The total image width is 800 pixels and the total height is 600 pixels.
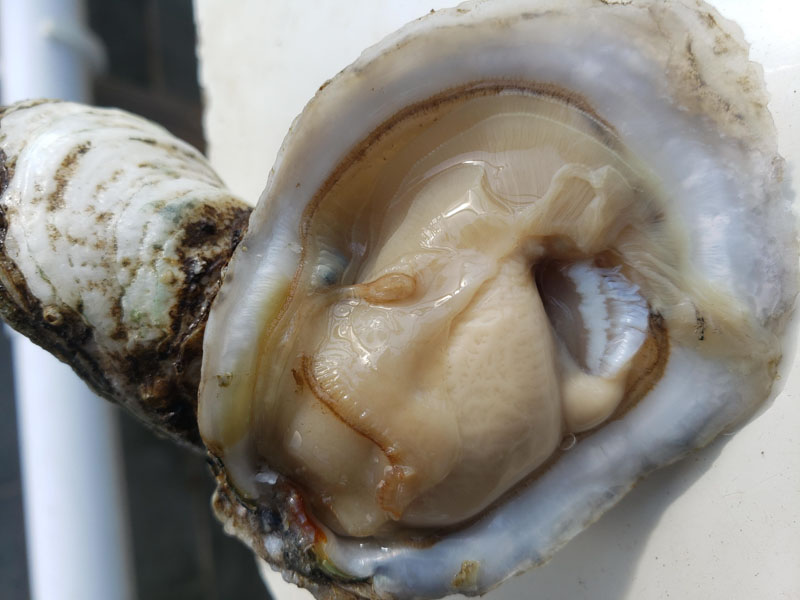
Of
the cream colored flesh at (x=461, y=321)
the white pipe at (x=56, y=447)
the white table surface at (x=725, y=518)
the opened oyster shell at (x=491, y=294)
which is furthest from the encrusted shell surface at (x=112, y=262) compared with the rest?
the white pipe at (x=56, y=447)

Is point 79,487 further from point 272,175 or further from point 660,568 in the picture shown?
point 660,568

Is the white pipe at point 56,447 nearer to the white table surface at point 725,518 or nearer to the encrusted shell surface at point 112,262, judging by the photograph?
the encrusted shell surface at point 112,262

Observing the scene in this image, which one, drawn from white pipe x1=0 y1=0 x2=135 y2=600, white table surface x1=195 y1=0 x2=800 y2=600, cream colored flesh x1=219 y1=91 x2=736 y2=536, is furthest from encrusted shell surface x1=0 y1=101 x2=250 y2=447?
white pipe x1=0 y1=0 x2=135 y2=600

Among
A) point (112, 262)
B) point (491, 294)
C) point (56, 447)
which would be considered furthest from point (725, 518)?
point (56, 447)

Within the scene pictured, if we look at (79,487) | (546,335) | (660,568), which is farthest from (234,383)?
(79,487)

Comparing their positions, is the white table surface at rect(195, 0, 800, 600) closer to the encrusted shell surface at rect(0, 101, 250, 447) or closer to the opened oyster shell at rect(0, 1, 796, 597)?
the opened oyster shell at rect(0, 1, 796, 597)

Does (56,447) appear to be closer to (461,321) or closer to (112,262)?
(112,262)
